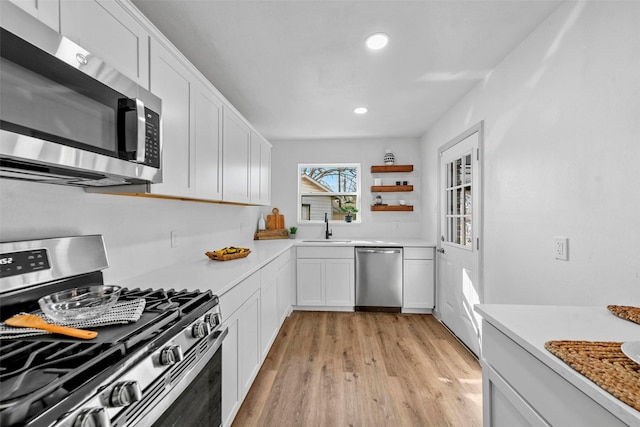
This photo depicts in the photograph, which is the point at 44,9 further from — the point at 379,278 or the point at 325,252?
the point at 379,278

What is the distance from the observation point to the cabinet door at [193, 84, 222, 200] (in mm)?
1853

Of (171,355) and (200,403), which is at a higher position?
(171,355)

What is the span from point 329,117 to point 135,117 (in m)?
2.63

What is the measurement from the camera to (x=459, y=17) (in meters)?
1.72

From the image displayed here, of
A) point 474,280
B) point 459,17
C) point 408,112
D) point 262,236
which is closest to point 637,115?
A: point 459,17

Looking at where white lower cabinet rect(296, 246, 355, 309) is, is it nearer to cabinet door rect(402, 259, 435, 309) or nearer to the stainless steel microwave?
cabinet door rect(402, 259, 435, 309)

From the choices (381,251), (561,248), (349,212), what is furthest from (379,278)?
→ (561,248)

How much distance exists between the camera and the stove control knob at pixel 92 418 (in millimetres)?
596

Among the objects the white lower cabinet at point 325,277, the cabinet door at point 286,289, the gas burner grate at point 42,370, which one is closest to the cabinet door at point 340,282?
the white lower cabinet at point 325,277

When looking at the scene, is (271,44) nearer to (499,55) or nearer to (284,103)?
(284,103)

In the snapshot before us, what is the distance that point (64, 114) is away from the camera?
0.88m

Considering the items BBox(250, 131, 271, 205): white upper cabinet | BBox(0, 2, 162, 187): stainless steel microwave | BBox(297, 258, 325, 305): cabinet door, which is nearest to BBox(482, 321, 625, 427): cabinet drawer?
BBox(0, 2, 162, 187): stainless steel microwave

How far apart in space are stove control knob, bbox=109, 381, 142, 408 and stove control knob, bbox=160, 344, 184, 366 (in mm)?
144

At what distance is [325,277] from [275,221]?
119 centimetres
